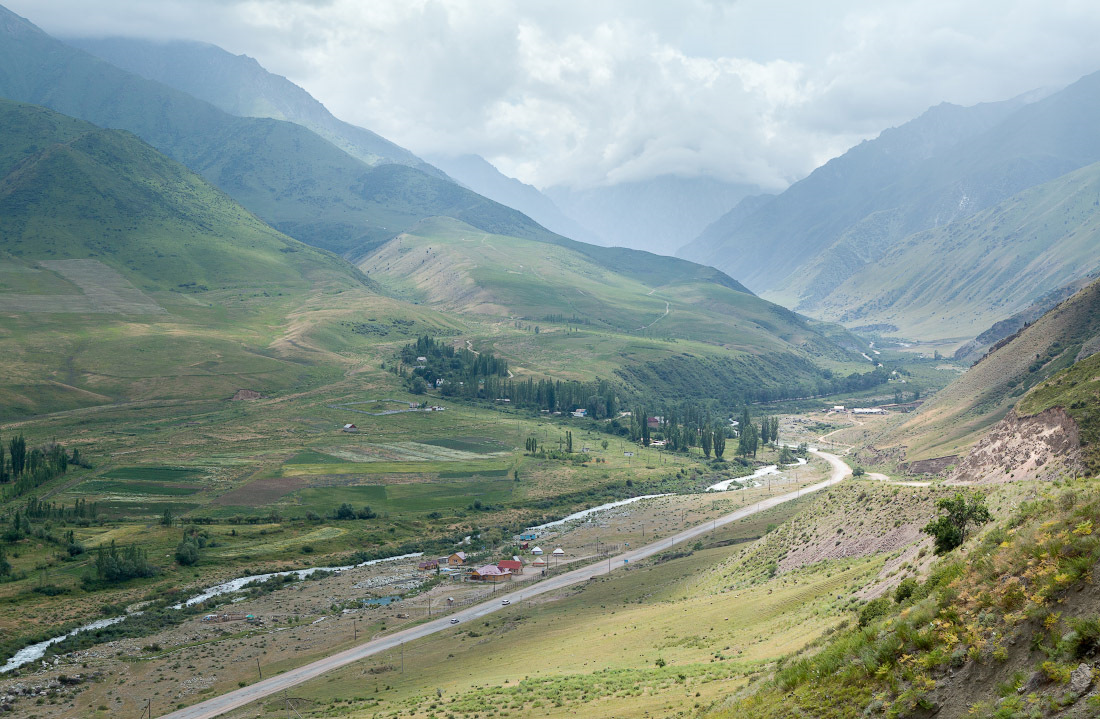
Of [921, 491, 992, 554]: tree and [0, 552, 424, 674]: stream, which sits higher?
[921, 491, 992, 554]: tree

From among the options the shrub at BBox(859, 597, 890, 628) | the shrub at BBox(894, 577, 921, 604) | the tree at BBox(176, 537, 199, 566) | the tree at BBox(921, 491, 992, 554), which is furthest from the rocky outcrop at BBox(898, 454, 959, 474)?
the tree at BBox(176, 537, 199, 566)

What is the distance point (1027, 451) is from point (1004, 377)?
9182cm

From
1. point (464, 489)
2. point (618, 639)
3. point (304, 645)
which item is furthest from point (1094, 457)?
point (464, 489)

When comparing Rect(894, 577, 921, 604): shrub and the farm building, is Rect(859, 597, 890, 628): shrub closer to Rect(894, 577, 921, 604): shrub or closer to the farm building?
Rect(894, 577, 921, 604): shrub

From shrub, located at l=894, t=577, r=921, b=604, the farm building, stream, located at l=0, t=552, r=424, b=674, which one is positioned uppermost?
shrub, located at l=894, t=577, r=921, b=604

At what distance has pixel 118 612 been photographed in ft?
326

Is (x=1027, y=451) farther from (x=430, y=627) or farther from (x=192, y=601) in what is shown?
(x=192, y=601)

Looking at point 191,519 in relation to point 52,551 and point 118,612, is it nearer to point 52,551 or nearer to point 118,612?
point 52,551

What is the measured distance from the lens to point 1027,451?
3282 inches

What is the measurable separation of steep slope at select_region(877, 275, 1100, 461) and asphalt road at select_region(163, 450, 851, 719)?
101 ft

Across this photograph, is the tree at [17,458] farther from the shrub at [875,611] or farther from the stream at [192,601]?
the shrub at [875,611]

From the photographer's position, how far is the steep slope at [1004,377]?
14800 centimetres

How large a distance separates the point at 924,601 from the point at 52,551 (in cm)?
12664

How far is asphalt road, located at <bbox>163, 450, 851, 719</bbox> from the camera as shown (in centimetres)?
7125
